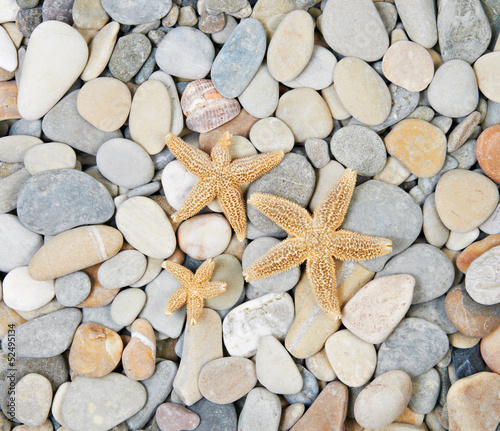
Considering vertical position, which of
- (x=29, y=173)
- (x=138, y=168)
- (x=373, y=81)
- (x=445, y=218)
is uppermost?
(x=373, y=81)

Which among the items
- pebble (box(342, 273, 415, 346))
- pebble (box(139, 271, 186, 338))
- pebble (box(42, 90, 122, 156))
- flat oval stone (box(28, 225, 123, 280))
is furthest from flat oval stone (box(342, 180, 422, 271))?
pebble (box(42, 90, 122, 156))

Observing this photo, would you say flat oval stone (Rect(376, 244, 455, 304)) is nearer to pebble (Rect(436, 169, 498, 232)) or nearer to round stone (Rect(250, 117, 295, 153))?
pebble (Rect(436, 169, 498, 232))

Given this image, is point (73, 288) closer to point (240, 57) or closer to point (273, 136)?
point (273, 136)

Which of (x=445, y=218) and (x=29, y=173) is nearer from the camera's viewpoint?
(x=445, y=218)

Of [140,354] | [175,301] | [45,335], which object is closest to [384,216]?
[175,301]

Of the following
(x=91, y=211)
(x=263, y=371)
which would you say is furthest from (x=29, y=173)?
(x=263, y=371)

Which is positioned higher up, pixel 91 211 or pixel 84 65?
pixel 84 65

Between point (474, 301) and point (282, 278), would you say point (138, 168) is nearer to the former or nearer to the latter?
point (282, 278)
